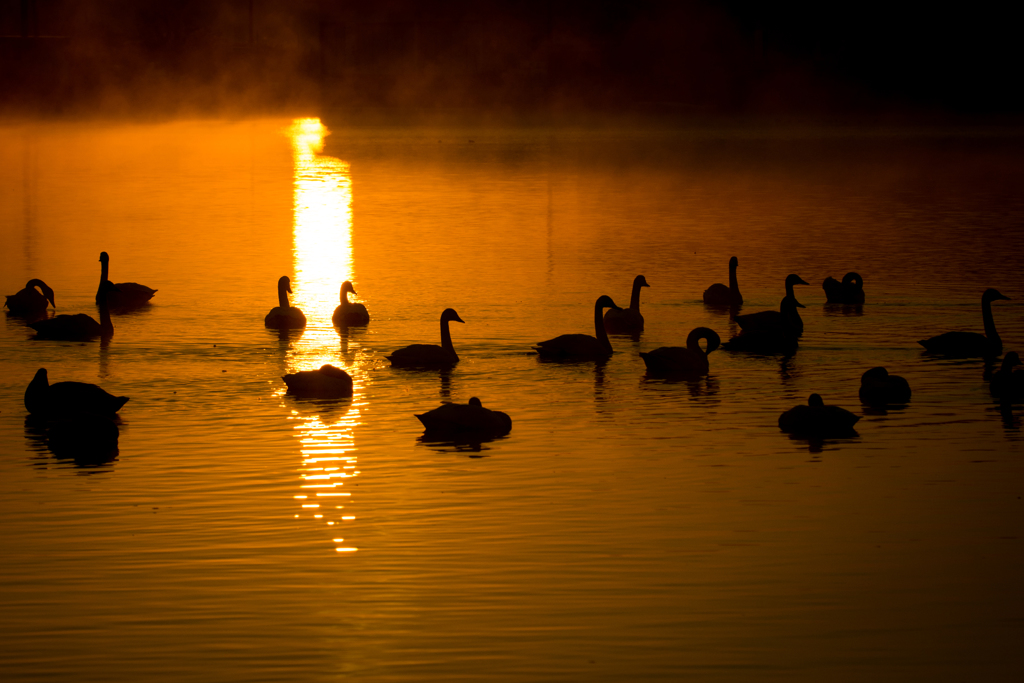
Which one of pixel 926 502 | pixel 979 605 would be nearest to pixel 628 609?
pixel 979 605

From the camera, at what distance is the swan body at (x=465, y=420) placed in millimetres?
14164

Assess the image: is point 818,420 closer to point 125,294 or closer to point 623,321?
point 623,321

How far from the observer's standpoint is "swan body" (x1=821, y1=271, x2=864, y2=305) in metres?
23.0

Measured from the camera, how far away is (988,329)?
742 inches

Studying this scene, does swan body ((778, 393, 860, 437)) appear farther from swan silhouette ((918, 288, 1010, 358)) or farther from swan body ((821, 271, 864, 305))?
swan body ((821, 271, 864, 305))

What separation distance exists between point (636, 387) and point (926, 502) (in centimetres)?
525

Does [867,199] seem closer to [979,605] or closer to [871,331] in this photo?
[871,331]

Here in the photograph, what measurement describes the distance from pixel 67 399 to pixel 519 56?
83.2m

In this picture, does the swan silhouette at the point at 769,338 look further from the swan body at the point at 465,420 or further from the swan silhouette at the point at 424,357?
the swan body at the point at 465,420

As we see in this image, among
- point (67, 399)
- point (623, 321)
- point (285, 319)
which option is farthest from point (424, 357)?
point (67, 399)

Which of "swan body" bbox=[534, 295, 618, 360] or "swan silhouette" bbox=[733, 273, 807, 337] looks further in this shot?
"swan silhouette" bbox=[733, 273, 807, 337]

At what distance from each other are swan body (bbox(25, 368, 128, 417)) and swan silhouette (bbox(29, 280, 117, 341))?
5.08 meters

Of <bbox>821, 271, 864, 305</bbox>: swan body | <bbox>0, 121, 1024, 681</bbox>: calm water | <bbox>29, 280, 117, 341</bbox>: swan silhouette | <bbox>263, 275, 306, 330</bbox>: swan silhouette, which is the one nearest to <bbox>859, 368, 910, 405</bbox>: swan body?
<bbox>0, 121, 1024, 681</bbox>: calm water

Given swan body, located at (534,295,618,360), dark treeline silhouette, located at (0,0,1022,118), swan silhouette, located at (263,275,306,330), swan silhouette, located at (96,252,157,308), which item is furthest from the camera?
dark treeline silhouette, located at (0,0,1022,118)
